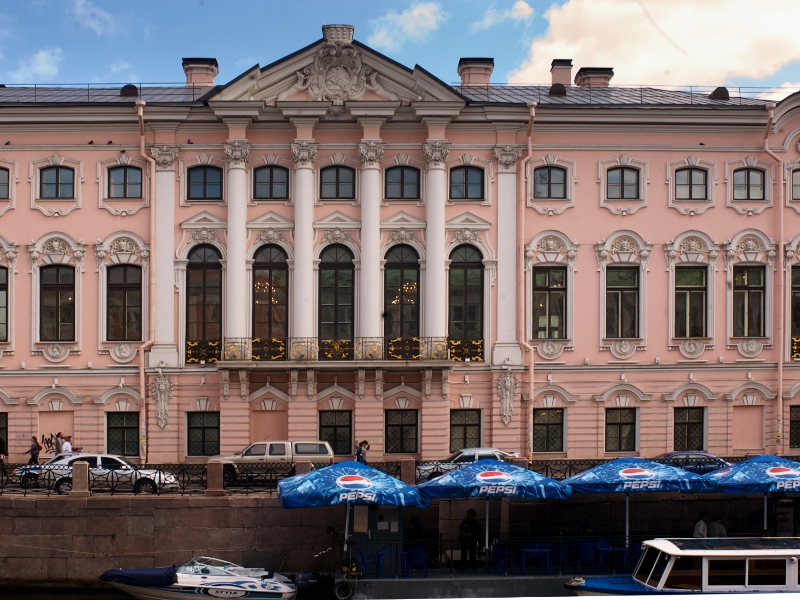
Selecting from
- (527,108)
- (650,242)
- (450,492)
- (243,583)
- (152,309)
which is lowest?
(243,583)

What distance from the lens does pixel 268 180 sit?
33281 mm

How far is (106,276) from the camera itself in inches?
1299

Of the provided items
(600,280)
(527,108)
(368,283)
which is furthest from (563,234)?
(368,283)

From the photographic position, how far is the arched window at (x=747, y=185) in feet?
111

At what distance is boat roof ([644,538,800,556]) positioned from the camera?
64.4 ft

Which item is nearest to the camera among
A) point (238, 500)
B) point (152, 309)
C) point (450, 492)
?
point (450, 492)

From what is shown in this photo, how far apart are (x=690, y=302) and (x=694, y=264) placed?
1220 mm

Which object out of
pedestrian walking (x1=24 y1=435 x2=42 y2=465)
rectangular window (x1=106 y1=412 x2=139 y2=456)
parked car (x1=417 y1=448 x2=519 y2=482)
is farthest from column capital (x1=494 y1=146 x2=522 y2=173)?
pedestrian walking (x1=24 y1=435 x2=42 y2=465)

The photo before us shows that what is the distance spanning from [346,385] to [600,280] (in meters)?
8.68

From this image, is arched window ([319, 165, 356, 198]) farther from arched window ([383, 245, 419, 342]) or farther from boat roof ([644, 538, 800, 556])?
boat roof ([644, 538, 800, 556])

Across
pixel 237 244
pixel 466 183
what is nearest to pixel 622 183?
pixel 466 183

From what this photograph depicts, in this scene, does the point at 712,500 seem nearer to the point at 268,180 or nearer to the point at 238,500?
the point at 238,500

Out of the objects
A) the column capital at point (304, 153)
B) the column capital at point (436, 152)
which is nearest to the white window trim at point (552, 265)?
the column capital at point (436, 152)

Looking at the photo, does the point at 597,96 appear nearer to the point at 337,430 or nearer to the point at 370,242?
the point at 370,242
